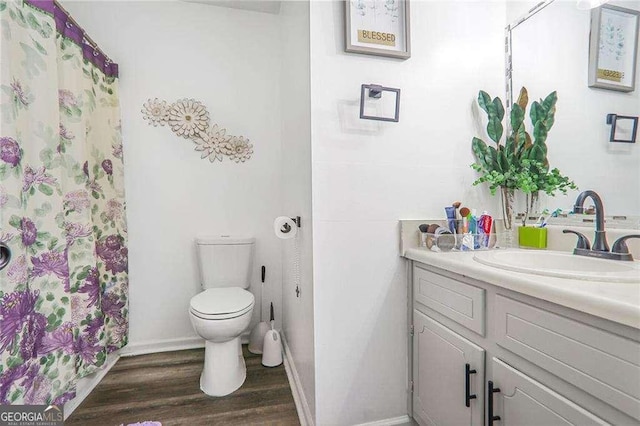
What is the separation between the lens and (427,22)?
1.34m

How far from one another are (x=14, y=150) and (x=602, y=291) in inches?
72.4

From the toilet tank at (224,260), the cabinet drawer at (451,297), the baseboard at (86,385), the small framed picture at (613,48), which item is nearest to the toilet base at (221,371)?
the toilet tank at (224,260)

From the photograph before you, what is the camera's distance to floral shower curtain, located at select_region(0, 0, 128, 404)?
1067 mm

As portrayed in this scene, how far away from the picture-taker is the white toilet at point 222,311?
1.54m

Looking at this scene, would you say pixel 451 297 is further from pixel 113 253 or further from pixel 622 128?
pixel 113 253

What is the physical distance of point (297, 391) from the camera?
1564mm

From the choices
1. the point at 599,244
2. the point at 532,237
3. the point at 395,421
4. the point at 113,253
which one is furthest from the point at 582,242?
the point at 113,253

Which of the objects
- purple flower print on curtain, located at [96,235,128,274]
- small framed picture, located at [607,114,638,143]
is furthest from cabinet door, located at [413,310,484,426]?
purple flower print on curtain, located at [96,235,128,274]

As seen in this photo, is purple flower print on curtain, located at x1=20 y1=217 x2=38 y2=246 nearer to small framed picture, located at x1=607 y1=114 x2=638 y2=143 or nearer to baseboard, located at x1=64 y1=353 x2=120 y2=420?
baseboard, located at x1=64 y1=353 x2=120 y2=420

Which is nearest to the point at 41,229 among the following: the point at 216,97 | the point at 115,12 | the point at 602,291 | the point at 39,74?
the point at 39,74

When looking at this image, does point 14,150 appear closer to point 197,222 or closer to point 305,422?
point 197,222

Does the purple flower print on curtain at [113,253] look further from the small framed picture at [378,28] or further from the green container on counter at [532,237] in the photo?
the green container on counter at [532,237]

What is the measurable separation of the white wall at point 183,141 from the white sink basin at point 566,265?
1536 mm

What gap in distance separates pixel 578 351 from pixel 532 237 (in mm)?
765
